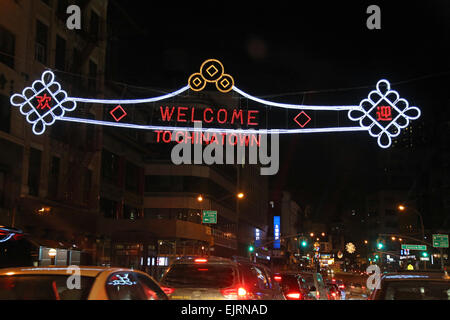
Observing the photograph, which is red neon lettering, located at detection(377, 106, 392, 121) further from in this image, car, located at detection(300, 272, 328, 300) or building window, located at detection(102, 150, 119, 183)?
building window, located at detection(102, 150, 119, 183)

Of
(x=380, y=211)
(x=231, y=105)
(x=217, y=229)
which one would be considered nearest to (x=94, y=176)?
(x=217, y=229)

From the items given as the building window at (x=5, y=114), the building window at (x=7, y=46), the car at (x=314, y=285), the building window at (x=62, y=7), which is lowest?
the car at (x=314, y=285)

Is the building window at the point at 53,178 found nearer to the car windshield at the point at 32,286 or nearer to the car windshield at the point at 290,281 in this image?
the car windshield at the point at 290,281

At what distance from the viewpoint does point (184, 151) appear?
61000 millimetres

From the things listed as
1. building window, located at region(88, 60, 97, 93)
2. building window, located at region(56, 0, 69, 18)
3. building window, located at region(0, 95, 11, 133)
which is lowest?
building window, located at region(0, 95, 11, 133)

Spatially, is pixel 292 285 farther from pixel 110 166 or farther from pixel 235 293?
pixel 110 166

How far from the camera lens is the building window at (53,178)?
107ft

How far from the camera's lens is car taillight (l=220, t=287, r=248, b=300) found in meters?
12.2

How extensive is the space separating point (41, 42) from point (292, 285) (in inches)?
761

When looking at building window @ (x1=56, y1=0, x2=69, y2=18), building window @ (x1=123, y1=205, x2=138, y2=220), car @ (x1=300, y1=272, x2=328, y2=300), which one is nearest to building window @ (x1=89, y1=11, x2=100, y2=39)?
building window @ (x1=56, y1=0, x2=69, y2=18)

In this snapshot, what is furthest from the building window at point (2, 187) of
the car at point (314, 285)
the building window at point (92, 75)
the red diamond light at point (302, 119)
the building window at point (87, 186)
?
the car at point (314, 285)

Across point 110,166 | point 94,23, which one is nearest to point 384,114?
point 94,23

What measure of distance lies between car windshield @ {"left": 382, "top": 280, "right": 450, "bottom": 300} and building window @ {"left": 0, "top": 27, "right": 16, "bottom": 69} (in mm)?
23153

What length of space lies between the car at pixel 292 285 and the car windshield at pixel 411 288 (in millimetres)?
10467
